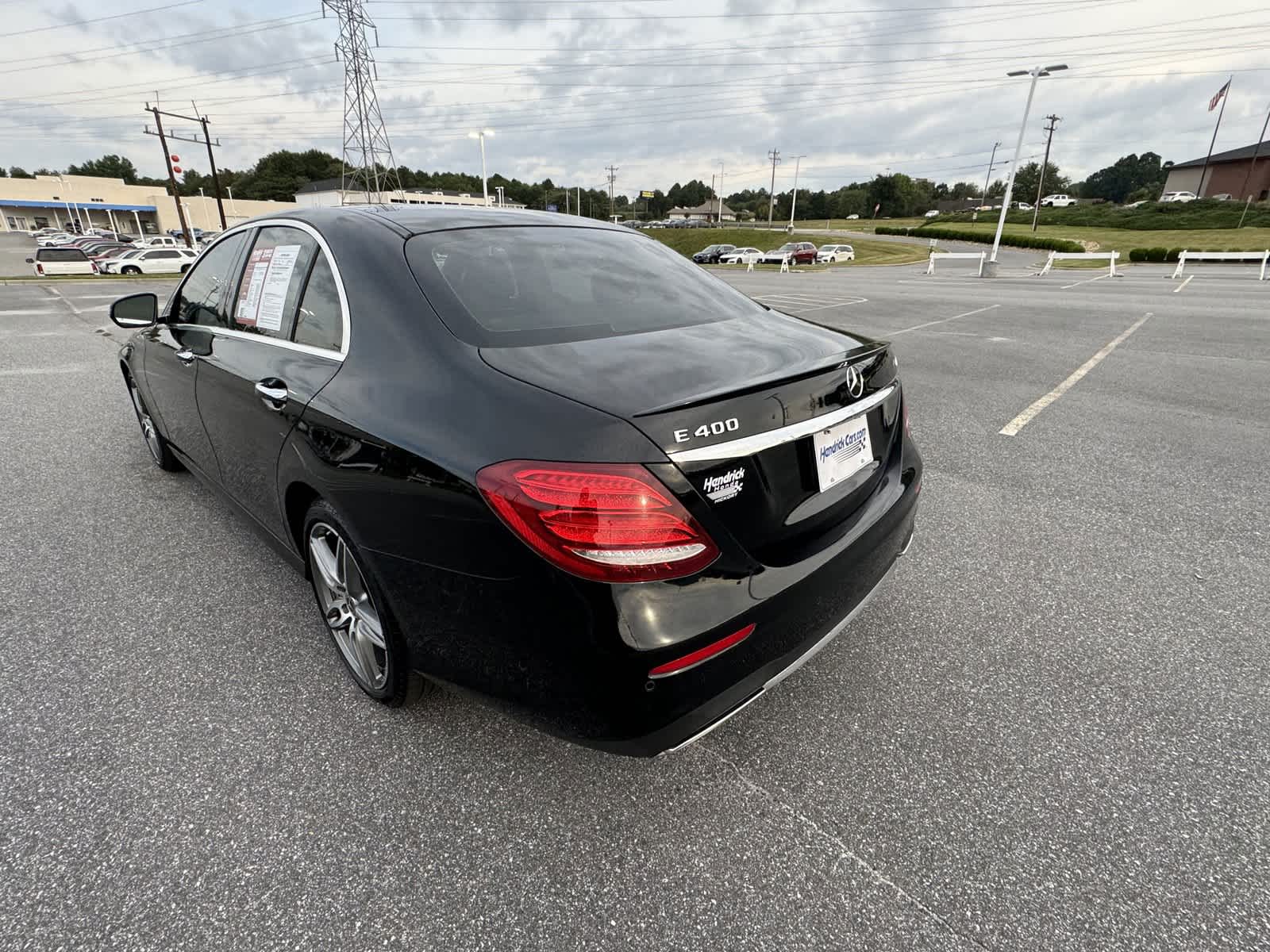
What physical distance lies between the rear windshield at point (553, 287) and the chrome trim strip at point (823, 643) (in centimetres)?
107

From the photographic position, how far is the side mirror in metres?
3.60

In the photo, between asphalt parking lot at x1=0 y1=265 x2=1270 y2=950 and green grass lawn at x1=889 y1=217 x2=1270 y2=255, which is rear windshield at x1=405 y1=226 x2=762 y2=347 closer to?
asphalt parking lot at x1=0 y1=265 x2=1270 y2=950

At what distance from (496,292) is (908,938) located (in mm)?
2076

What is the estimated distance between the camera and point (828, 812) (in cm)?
180

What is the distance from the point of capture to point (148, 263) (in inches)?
1073

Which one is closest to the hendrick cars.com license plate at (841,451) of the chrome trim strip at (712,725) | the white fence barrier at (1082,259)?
the chrome trim strip at (712,725)

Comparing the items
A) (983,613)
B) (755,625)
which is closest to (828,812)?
(755,625)

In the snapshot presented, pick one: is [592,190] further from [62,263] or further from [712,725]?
[712,725]

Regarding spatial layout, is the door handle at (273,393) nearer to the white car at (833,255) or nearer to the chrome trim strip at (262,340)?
the chrome trim strip at (262,340)

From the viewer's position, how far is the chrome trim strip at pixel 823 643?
174cm

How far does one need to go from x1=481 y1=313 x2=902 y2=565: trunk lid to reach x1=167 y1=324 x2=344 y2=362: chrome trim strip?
0.67 meters

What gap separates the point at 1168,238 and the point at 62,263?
2609 inches

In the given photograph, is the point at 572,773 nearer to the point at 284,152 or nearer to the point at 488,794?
the point at 488,794

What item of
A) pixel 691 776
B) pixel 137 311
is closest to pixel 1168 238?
pixel 691 776
